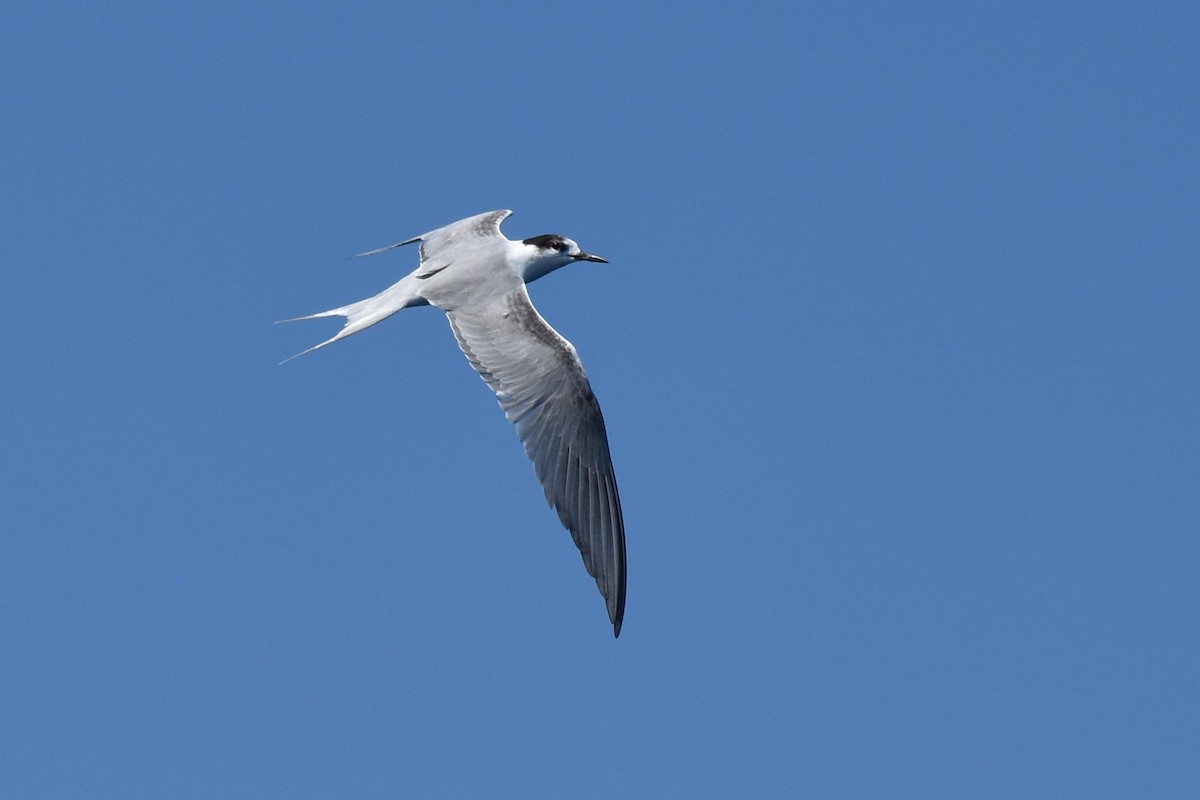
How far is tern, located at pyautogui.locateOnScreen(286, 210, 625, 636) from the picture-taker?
14.0 meters

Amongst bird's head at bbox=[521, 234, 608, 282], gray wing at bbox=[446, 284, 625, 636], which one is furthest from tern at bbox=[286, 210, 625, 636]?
bird's head at bbox=[521, 234, 608, 282]

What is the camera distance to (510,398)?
1419 cm

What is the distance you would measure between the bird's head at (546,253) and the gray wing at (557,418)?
1.20 m

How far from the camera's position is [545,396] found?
559 inches

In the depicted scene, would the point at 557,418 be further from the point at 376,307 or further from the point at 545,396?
the point at 376,307

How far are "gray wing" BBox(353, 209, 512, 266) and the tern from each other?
1437mm

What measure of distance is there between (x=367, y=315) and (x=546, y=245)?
187cm

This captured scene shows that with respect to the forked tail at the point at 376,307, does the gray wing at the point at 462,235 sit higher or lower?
higher

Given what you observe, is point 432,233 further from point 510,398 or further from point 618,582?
point 618,582

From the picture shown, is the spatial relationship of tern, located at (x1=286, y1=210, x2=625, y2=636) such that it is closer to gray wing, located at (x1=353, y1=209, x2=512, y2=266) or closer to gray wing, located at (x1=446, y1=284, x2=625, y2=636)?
gray wing, located at (x1=446, y1=284, x2=625, y2=636)

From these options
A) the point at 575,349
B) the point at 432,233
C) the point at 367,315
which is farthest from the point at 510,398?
the point at 432,233

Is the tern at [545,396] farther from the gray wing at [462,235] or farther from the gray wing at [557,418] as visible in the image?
the gray wing at [462,235]

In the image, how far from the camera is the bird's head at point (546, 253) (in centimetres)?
1547

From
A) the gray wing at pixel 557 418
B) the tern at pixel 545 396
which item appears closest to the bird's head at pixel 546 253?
the tern at pixel 545 396
